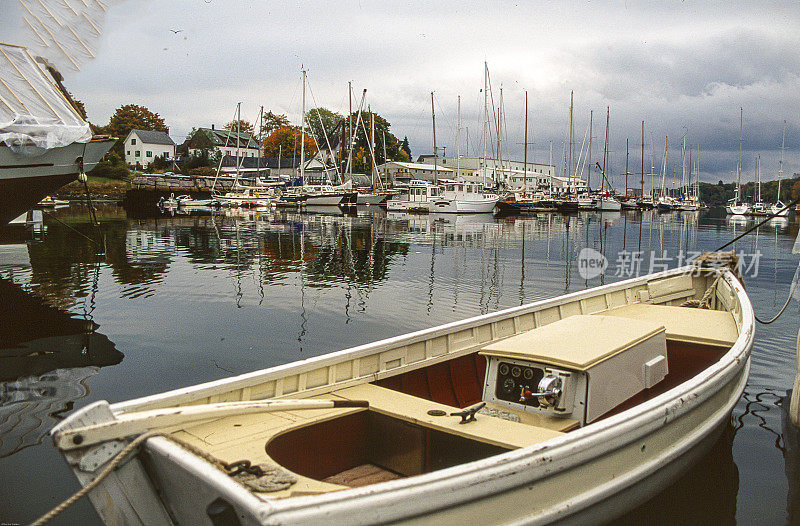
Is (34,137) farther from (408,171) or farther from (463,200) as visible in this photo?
(408,171)

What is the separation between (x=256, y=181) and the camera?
271 feet

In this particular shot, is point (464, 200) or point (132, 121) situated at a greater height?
point (132, 121)

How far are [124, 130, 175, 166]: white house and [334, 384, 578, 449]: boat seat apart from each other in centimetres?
11004

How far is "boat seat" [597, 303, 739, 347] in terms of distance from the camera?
835cm

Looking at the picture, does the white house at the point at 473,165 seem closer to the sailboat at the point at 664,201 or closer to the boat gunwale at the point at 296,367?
the sailboat at the point at 664,201

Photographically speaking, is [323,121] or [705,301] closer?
[705,301]

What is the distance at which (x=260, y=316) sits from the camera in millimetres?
14734

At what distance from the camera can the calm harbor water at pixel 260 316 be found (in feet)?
23.0

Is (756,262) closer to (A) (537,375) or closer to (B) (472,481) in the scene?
(A) (537,375)

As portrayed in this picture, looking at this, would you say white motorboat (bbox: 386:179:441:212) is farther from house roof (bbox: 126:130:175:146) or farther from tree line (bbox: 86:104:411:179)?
house roof (bbox: 126:130:175:146)

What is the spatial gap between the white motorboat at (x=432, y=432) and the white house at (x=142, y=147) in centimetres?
10958

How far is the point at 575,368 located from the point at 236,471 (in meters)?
3.26

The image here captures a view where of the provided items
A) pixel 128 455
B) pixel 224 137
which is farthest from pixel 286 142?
pixel 128 455

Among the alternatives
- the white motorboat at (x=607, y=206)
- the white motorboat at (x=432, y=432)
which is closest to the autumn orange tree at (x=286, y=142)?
the white motorboat at (x=607, y=206)
